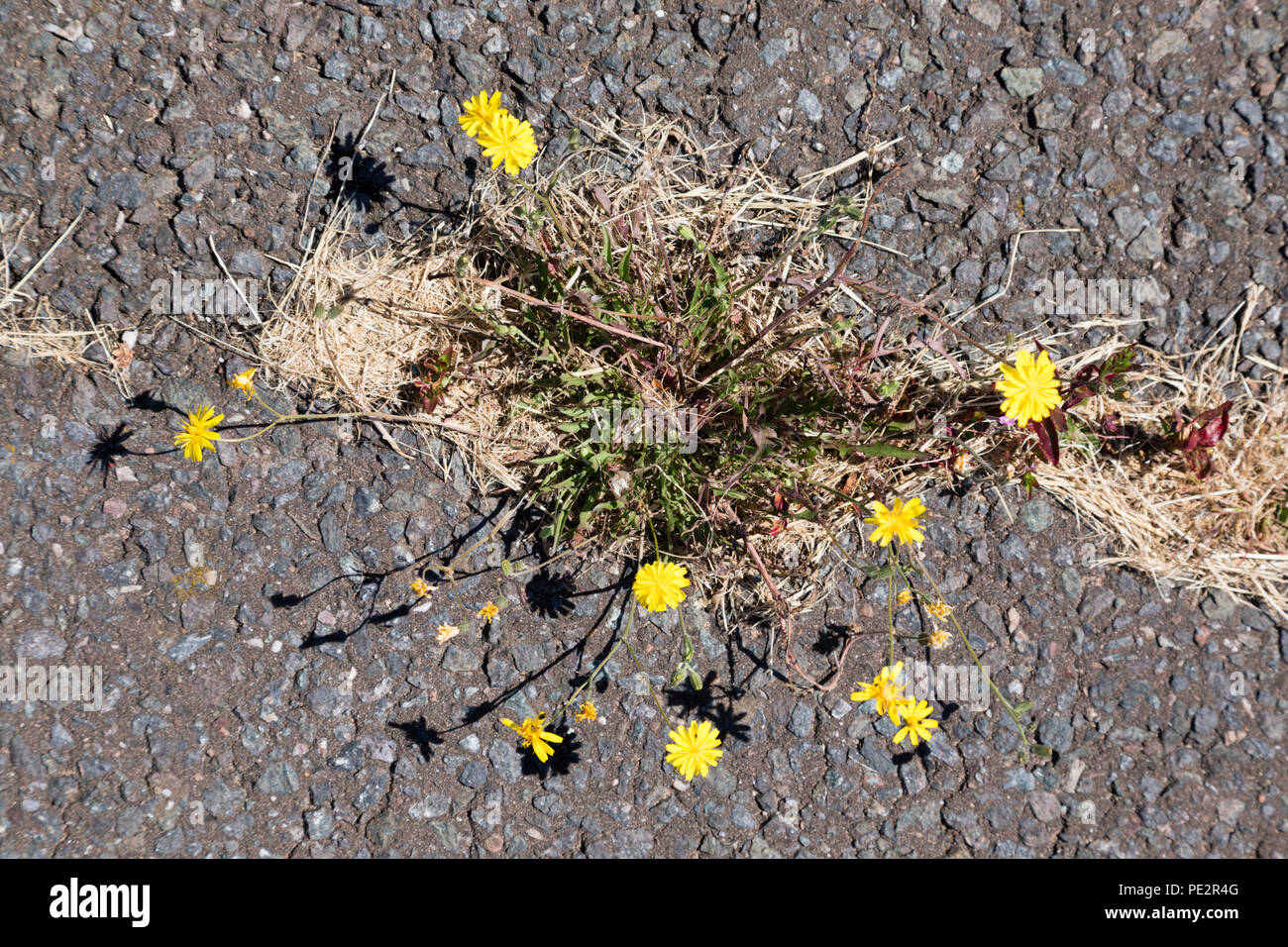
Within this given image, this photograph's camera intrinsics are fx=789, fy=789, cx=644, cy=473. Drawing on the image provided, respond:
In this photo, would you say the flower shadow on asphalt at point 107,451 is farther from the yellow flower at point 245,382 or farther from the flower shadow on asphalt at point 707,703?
the flower shadow on asphalt at point 707,703

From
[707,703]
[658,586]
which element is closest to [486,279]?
[658,586]

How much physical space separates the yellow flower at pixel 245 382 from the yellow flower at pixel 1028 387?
2.09 m

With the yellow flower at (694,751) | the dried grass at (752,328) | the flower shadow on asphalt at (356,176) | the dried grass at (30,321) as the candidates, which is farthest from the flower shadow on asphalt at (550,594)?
the dried grass at (30,321)

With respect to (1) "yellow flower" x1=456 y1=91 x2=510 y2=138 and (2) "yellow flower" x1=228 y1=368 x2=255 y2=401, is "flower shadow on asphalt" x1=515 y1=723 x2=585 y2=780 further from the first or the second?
(1) "yellow flower" x1=456 y1=91 x2=510 y2=138

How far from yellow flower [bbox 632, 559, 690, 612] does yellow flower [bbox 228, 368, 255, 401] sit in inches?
50.7

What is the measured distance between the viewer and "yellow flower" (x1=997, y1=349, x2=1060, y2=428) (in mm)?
2053

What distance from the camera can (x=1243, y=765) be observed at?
246 centimetres

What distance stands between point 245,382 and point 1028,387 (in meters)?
2.17

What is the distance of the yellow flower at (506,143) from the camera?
2.04 metres

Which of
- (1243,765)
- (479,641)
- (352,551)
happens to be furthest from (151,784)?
(1243,765)

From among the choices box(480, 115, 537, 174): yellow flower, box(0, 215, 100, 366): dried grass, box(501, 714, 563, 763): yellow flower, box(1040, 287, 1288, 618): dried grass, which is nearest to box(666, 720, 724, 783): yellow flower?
box(501, 714, 563, 763): yellow flower

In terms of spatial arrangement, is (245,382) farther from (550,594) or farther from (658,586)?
(658,586)

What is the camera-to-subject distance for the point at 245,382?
7.51 feet
